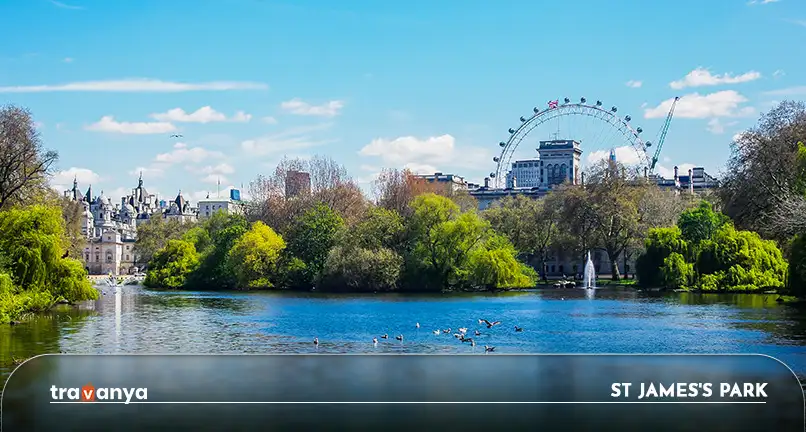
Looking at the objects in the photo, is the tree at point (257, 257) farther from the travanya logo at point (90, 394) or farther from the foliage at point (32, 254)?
the travanya logo at point (90, 394)

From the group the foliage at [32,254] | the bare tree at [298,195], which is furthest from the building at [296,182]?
the foliage at [32,254]

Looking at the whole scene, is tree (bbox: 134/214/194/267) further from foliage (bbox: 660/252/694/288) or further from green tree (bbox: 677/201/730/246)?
foliage (bbox: 660/252/694/288)

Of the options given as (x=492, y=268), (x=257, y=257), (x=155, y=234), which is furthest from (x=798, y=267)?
(x=155, y=234)

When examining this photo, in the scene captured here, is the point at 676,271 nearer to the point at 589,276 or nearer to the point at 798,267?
the point at 589,276

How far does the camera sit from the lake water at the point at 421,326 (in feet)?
115

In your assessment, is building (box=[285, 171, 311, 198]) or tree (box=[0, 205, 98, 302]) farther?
building (box=[285, 171, 311, 198])

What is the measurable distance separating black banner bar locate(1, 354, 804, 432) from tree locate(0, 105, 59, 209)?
31.7m

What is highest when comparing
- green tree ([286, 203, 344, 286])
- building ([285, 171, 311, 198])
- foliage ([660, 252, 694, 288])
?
building ([285, 171, 311, 198])

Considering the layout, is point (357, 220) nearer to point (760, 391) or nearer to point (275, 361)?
point (275, 361)

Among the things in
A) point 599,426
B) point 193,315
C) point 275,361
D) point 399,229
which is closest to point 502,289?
point 399,229

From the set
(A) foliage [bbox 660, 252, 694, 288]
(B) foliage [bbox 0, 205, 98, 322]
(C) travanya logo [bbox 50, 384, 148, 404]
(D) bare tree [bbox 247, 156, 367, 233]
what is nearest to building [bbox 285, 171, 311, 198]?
(D) bare tree [bbox 247, 156, 367, 233]

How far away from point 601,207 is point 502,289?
14584 millimetres

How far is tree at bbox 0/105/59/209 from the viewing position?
53125mm

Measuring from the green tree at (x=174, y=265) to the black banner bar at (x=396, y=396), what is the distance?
71.0 metres
